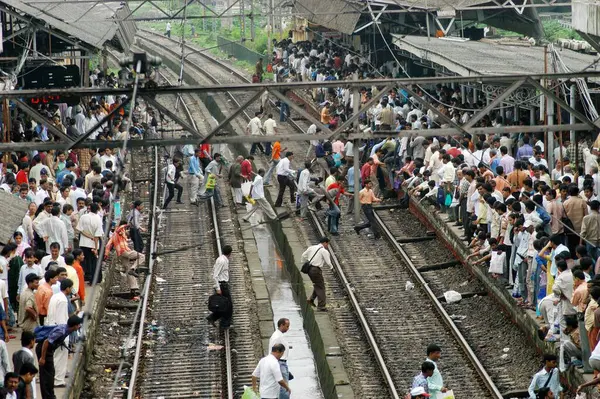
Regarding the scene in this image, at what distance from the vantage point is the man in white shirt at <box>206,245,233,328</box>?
56.4 ft

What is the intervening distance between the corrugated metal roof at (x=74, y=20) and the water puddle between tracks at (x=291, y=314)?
5578 millimetres

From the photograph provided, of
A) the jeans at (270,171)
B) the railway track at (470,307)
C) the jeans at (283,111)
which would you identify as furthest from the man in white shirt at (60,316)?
the jeans at (283,111)

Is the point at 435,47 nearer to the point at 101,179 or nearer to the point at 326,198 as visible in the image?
the point at 326,198

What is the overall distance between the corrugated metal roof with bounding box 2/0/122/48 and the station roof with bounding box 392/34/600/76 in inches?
285

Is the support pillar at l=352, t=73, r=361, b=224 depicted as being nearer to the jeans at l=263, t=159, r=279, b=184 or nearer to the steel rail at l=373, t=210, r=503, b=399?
the steel rail at l=373, t=210, r=503, b=399

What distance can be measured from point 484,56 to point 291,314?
1090 cm

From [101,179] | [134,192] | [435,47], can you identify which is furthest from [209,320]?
[435,47]

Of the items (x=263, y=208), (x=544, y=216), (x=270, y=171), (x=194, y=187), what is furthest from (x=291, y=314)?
(x=270, y=171)

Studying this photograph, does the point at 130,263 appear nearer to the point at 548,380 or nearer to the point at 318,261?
the point at 318,261

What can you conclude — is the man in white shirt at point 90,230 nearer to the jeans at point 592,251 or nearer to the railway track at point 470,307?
the railway track at point 470,307

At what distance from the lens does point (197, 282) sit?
20.6 metres

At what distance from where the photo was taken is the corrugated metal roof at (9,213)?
14163mm

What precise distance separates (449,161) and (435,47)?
25.1 feet

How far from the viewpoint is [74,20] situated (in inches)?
1152
